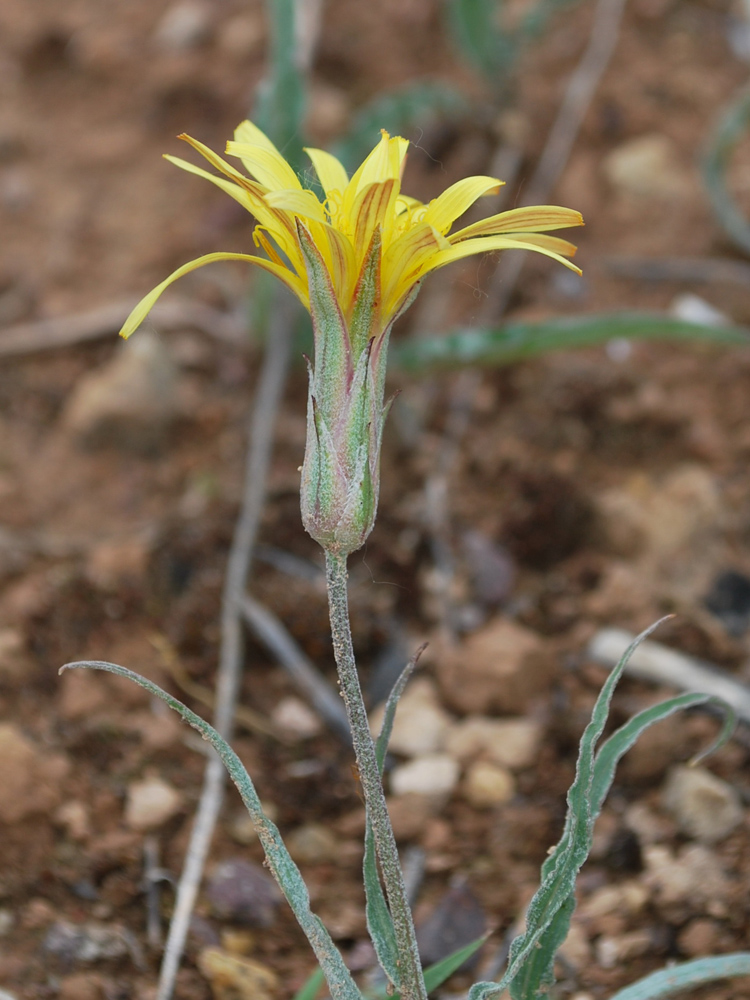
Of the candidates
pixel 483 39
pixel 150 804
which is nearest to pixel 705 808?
pixel 150 804

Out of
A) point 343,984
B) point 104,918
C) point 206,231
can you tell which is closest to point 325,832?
point 104,918

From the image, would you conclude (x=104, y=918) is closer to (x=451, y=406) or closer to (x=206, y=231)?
(x=451, y=406)

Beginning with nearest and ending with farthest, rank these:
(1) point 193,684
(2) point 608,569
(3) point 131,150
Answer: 1. (1) point 193,684
2. (2) point 608,569
3. (3) point 131,150

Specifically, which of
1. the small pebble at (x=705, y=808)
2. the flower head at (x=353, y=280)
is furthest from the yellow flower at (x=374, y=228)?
the small pebble at (x=705, y=808)

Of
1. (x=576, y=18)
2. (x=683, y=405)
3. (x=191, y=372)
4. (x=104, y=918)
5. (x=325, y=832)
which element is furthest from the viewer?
(x=576, y=18)

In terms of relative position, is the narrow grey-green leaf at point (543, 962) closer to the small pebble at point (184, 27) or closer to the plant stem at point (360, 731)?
the plant stem at point (360, 731)

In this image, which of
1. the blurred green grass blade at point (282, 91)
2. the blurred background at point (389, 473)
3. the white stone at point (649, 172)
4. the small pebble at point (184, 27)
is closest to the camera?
the blurred background at point (389, 473)

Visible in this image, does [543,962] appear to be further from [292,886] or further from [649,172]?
[649,172]
